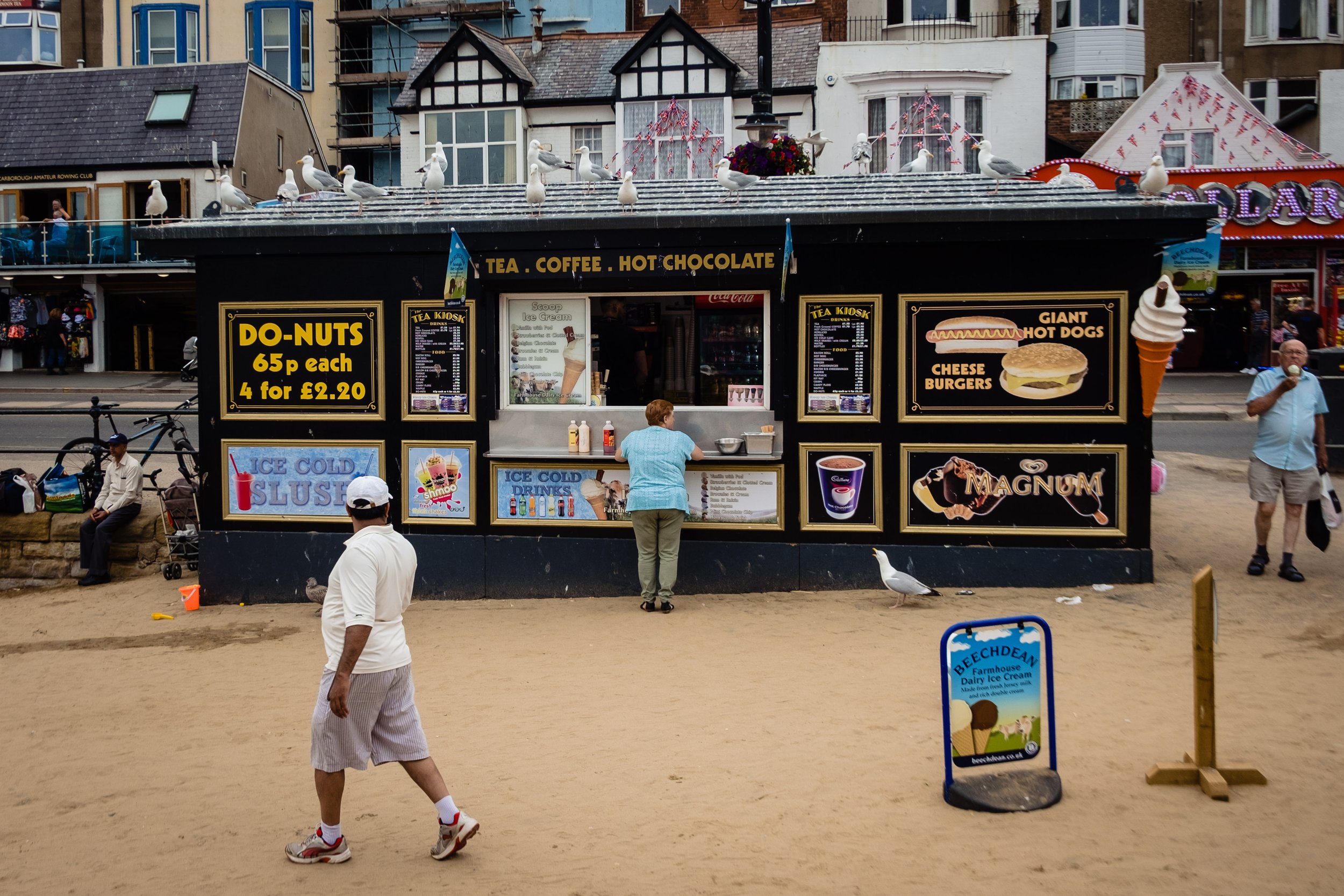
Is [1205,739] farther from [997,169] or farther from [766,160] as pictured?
[766,160]

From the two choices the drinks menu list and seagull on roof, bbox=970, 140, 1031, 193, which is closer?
the drinks menu list

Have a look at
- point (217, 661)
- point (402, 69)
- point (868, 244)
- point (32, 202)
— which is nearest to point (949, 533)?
point (868, 244)

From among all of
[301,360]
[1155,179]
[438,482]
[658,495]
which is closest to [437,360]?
[438,482]

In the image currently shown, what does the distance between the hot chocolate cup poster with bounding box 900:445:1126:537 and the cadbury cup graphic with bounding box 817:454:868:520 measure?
1.23 feet

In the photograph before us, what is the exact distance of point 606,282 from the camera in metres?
10.3

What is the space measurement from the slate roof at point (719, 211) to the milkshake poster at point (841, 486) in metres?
1.82

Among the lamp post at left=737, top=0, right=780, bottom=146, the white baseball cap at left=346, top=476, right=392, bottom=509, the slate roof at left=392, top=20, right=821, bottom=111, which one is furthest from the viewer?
the slate roof at left=392, top=20, right=821, bottom=111

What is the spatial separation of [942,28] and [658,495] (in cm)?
2325

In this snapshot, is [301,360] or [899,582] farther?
[301,360]

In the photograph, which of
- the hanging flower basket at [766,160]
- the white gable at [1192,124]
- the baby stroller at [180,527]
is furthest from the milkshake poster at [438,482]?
the white gable at [1192,124]

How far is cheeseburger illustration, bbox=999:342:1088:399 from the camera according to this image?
9.61 meters

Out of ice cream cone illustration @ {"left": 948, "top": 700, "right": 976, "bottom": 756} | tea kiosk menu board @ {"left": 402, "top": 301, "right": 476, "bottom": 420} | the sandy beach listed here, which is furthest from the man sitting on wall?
ice cream cone illustration @ {"left": 948, "top": 700, "right": 976, "bottom": 756}

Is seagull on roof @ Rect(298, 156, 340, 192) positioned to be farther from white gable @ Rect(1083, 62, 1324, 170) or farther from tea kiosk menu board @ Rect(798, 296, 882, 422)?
white gable @ Rect(1083, 62, 1324, 170)

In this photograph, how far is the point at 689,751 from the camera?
653 cm
